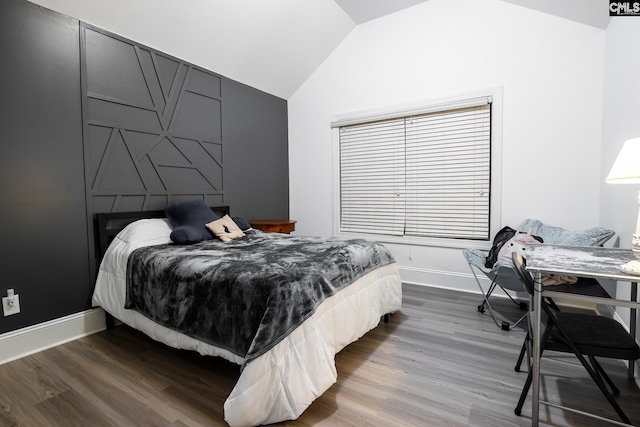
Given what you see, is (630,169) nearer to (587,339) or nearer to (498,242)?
(587,339)

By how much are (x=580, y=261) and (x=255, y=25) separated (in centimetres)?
356

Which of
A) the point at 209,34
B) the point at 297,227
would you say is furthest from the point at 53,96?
the point at 297,227

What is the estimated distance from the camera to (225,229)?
3.12 m

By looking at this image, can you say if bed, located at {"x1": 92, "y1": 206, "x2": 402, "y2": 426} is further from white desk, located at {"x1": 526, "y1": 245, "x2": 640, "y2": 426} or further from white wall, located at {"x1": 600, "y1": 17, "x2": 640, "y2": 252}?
white wall, located at {"x1": 600, "y1": 17, "x2": 640, "y2": 252}

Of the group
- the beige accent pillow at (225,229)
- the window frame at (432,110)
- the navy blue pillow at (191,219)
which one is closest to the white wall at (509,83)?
the window frame at (432,110)

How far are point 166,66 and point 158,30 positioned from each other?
338 mm

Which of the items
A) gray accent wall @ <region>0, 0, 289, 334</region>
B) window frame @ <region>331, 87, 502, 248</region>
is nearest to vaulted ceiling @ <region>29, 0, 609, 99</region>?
gray accent wall @ <region>0, 0, 289, 334</region>

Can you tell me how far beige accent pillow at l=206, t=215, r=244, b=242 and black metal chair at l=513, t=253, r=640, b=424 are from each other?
7.70 ft

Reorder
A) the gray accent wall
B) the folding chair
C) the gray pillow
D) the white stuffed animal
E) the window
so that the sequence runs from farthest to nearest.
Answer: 1. the window
2. the white stuffed animal
3. the folding chair
4. the gray pillow
5. the gray accent wall

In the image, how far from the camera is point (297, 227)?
483cm

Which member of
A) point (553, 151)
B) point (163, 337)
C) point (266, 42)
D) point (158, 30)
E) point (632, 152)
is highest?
point (266, 42)

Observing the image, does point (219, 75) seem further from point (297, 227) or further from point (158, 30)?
point (297, 227)

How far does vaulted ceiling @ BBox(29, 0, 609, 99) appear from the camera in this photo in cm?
266

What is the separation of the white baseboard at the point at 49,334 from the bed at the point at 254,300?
0.15m
